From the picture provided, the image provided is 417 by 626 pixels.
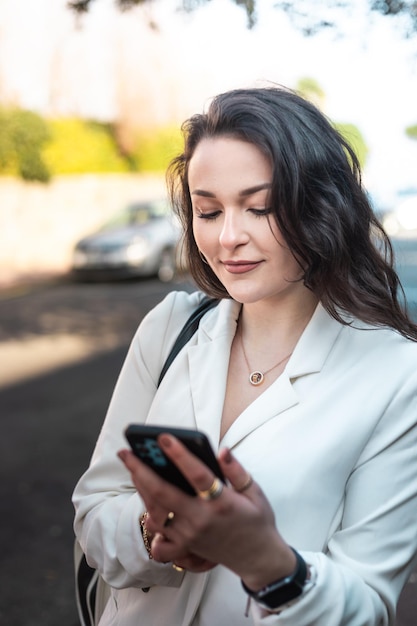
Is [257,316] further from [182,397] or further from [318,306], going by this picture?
[182,397]

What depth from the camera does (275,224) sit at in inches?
57.9

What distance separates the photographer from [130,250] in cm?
1292

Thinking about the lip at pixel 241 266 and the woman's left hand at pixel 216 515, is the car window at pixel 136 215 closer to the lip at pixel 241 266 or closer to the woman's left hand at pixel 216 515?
the lip at pixel 241 266

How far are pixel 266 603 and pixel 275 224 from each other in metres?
0.68

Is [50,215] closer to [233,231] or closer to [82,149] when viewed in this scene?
[82,149]

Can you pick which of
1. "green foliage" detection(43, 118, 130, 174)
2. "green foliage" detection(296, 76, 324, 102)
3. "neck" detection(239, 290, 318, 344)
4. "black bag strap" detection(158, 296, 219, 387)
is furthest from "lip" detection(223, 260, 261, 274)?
"green foliage" detection(43, 118, 130, 174)

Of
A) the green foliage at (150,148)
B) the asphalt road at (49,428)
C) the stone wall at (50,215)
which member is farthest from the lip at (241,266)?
the green foliage at (150,148)

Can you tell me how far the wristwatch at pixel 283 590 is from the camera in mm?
1189

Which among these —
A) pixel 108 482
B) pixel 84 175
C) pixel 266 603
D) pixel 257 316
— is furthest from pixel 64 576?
pixel 84 175

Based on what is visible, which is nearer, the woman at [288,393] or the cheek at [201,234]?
the woman at [288,393]

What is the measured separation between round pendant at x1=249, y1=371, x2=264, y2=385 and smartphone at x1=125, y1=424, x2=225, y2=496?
1.64ft

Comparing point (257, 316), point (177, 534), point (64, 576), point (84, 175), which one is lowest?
point (84, 175)

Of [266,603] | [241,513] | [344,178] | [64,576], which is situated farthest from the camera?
[64,576]

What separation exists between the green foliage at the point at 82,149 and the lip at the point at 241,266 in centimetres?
1610
